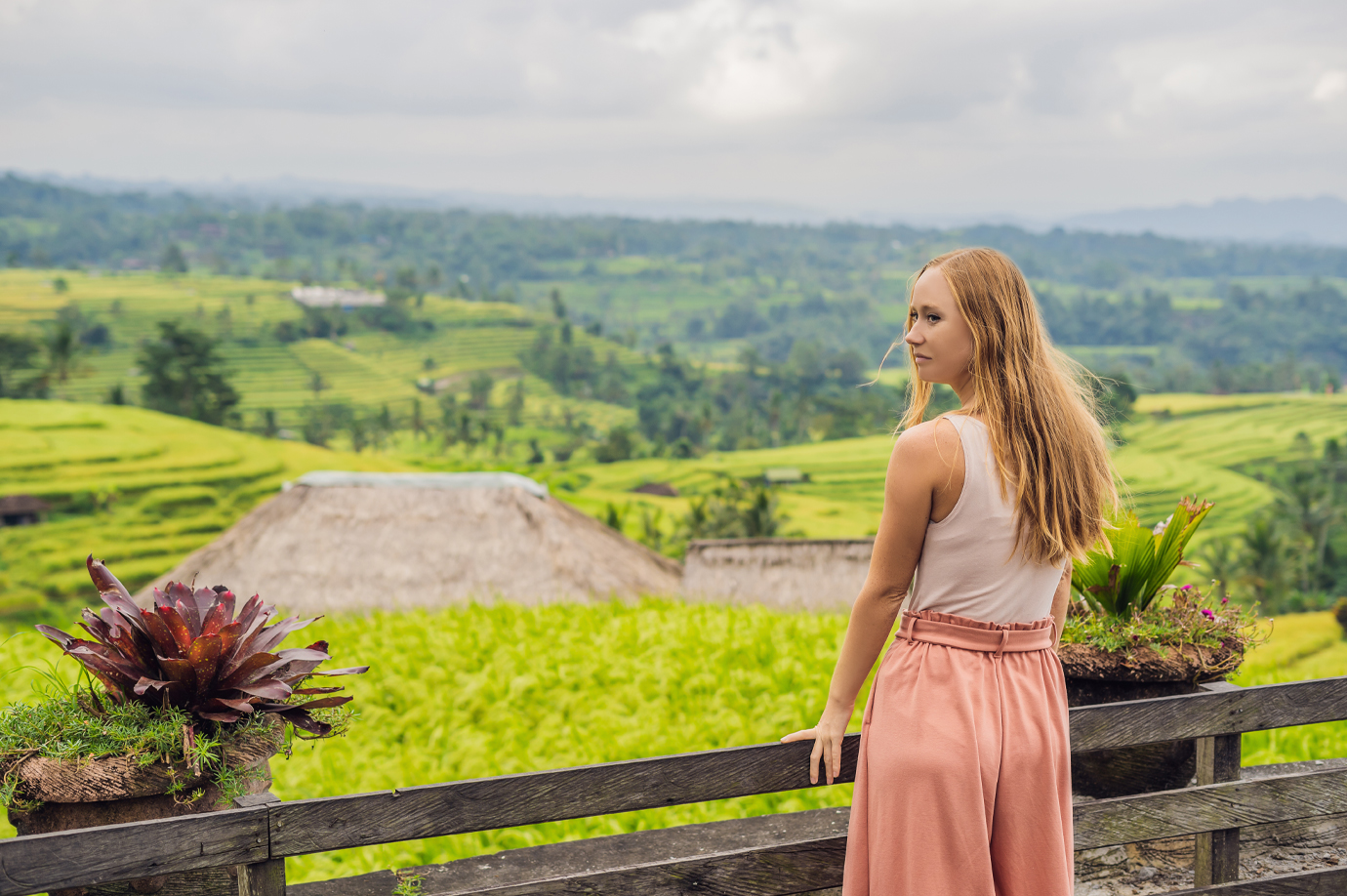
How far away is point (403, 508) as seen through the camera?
41.7ft

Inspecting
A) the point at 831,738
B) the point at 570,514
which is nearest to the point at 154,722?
the point at 831,738

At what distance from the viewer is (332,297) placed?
68.2 metres

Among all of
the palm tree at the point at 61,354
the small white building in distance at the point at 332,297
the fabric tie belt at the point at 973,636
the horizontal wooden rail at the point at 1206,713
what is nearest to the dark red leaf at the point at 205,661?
the fabric tie belt at the point at 973,636

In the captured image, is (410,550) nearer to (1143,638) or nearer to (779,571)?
(779,571)

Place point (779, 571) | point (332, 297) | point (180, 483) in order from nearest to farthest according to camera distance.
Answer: point (779, 571) < point (180, 483) < point (332, 297)

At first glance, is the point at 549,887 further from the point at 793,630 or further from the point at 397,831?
the point at 793,630

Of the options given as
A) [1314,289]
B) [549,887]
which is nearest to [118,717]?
[549,887]

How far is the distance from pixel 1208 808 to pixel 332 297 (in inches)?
2800

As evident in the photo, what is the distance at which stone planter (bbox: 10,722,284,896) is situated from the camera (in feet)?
7.22

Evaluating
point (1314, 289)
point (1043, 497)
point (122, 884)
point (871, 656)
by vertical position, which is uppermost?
point (1314, 289)

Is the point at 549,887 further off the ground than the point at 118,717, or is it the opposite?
the point at 118,717

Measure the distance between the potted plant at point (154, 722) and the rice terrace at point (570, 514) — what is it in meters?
0.01

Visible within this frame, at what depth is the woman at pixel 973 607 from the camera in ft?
6.21

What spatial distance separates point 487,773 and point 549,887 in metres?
3.87
